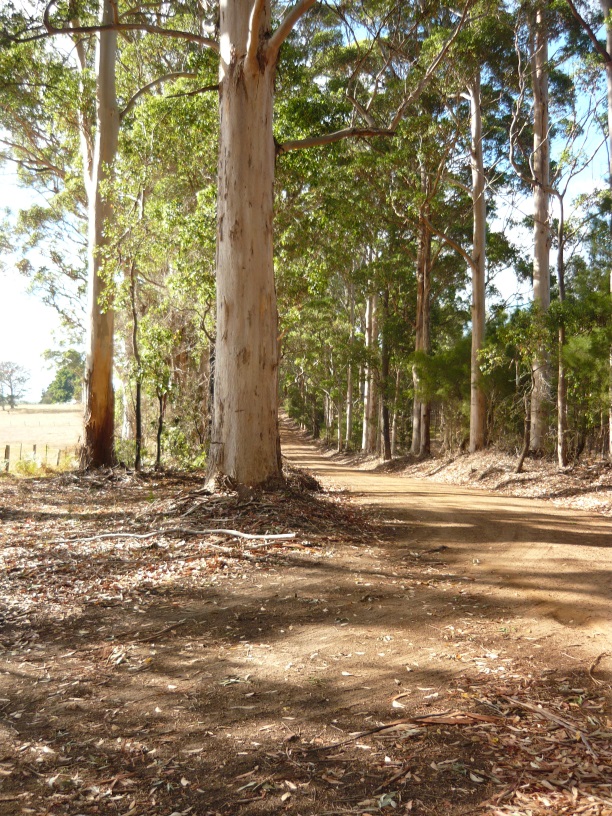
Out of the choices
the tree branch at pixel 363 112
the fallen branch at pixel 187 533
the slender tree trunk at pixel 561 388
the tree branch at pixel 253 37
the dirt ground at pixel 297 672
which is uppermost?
the tree branch at pixel 363 112

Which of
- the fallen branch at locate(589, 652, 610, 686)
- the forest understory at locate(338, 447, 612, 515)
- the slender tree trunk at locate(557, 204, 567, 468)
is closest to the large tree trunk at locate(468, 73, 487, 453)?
the forest understory at locate(338, 447, 612, 515)

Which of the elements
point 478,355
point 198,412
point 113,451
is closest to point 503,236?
point 478,355

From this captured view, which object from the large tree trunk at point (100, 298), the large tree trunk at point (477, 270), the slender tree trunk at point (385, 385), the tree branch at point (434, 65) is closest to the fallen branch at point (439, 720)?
the tree branch at point (434, 65)

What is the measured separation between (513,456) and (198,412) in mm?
7910

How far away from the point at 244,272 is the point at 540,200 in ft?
40.4

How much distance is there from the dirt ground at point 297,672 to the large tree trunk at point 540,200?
31.3 feet

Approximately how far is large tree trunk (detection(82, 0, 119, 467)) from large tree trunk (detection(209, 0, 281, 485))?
6.32m

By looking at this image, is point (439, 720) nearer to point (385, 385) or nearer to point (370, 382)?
point (385, 385)

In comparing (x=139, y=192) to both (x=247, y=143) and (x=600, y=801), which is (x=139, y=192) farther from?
(x=600, y=801)

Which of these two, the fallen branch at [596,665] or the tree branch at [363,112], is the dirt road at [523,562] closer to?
the fallen branch at [596,665]

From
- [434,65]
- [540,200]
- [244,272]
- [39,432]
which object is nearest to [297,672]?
[244,272]

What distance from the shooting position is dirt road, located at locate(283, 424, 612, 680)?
13.9 ft

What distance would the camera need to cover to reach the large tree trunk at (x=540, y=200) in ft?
52.9

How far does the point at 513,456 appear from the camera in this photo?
1656 cm
